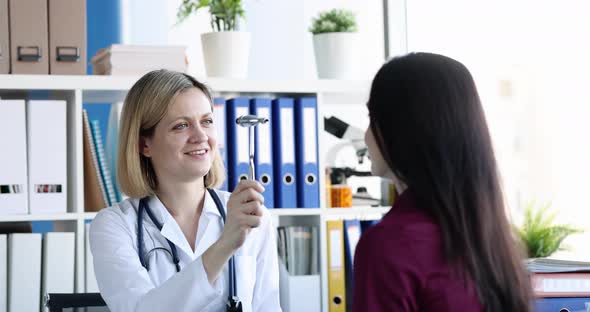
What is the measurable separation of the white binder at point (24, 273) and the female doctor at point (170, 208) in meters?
0.62

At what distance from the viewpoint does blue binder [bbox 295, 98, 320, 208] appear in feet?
9.02

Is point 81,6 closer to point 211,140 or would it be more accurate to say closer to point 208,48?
point 208,48

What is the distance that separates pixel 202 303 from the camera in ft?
5.72

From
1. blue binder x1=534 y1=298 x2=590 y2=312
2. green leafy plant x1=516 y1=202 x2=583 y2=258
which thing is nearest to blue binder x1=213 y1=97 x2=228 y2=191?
blue binder x1=534 y1=298 x2=590 y2=312

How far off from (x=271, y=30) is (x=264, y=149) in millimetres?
1257

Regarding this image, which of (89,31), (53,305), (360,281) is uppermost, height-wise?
(89,31)

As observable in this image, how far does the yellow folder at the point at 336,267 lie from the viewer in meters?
2.77

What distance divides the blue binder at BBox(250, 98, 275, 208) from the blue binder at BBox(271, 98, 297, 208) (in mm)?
21

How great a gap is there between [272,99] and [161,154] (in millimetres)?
789

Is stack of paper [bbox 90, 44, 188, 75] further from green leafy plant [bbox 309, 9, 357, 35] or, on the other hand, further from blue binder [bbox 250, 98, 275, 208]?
green leafy plant [bbox 309, 9, 357, 35]

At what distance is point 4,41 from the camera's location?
253 cm

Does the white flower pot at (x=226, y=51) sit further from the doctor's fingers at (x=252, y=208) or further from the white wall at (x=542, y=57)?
the doctor's fingers at (x=252, y=208)

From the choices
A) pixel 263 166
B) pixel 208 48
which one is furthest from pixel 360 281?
pixel 208 48

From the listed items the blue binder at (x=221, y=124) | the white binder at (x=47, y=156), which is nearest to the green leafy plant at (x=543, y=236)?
the blue binder at (x=221, y=124)
